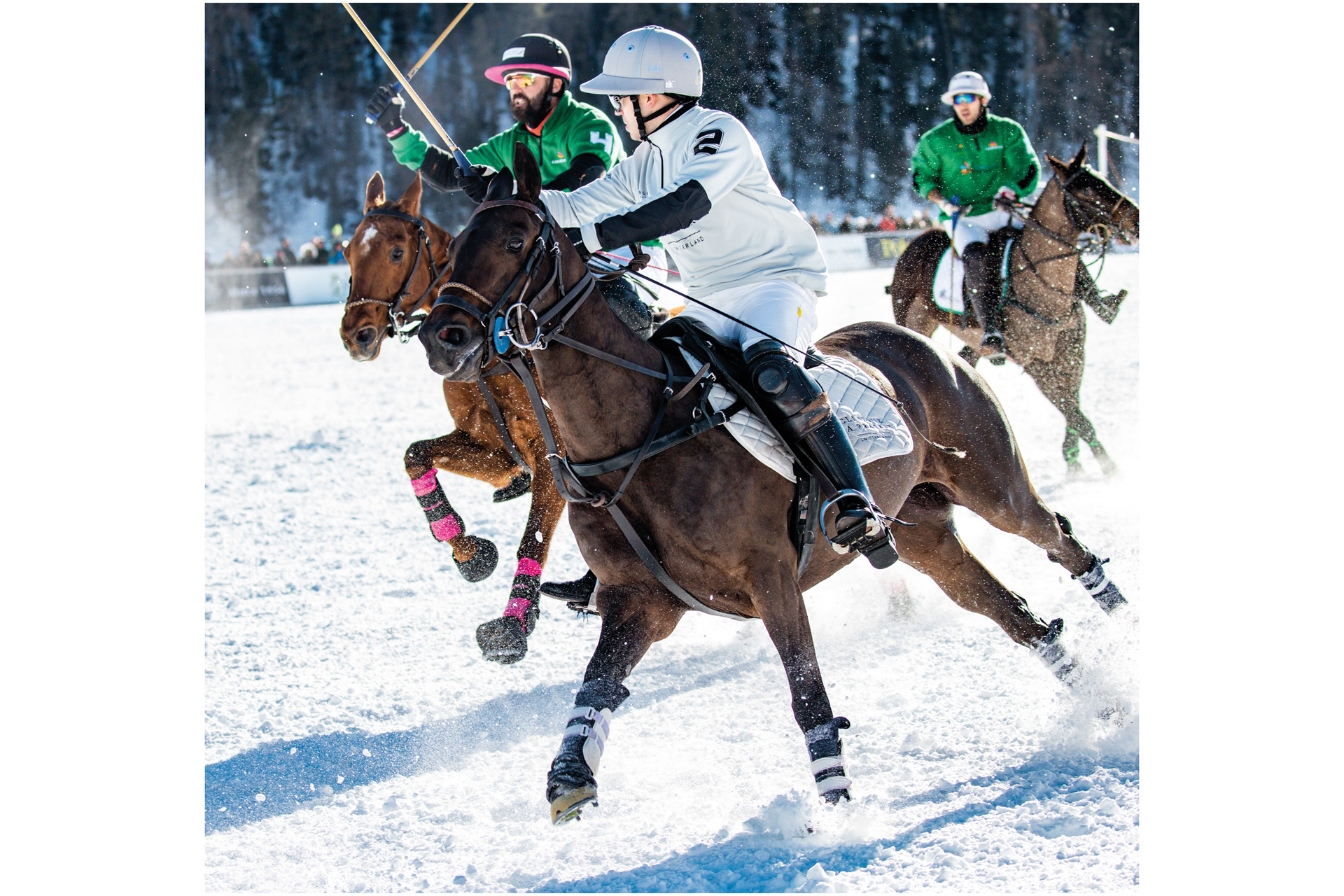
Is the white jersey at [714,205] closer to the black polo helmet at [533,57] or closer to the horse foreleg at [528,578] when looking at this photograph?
the horse foreleg at [528,578]

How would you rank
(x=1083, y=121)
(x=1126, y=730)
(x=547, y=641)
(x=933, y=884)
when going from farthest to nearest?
1. (x=1083, y=121)
2. (x=547, y=641)
3. (x=1126, y=730)
4. (x=933, y=884)

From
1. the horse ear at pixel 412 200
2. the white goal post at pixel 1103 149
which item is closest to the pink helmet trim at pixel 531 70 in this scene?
the horse ear at pixel 412 200

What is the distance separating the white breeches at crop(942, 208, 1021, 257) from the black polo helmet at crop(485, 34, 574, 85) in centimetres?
418

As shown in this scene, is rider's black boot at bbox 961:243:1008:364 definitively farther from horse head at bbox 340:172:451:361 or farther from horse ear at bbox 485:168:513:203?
horse ear at bbox 485:168:513:203

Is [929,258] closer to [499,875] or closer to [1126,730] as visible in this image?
[1126,730]

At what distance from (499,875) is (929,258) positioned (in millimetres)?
7043

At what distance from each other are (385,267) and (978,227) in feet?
17.9

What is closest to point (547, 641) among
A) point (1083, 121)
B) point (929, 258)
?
point (929, 258)

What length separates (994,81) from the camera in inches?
1672

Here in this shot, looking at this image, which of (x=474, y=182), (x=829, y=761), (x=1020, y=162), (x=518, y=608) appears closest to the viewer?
(x=829, y=761)

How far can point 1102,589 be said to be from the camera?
4.93 metres

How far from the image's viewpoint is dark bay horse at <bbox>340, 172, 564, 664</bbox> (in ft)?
16.6

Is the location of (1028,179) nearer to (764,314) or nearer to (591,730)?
(764,314)

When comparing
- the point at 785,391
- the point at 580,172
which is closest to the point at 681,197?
the point at 785,391
